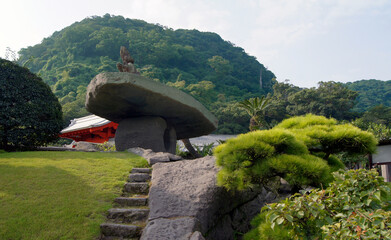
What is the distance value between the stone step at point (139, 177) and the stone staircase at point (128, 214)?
5.5 inches

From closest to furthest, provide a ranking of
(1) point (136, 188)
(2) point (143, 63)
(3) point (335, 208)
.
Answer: (3) point (335, 208) → (1) point (136, 188) → (2) point (143, 63)

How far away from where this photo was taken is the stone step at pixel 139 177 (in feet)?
16.8

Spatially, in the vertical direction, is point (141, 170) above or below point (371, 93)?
below

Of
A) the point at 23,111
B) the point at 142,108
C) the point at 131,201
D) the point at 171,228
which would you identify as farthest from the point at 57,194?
the point at 23,111

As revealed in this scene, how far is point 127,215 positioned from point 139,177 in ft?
4.45

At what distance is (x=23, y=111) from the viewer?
26.1ft

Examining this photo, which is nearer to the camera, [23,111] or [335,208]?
[335,208]

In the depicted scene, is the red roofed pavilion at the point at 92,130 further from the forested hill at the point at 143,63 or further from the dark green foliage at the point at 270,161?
the forested hill at the point at 143,63

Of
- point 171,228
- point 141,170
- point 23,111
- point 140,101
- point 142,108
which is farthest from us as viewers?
point 23,111

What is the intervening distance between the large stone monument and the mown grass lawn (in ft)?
5.70

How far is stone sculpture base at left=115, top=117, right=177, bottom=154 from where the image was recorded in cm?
813

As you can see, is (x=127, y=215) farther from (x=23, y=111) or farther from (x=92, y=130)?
(x=92, y=130)

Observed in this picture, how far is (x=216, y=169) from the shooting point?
4941mm

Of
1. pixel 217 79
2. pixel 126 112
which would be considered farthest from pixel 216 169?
pixel 217 79
